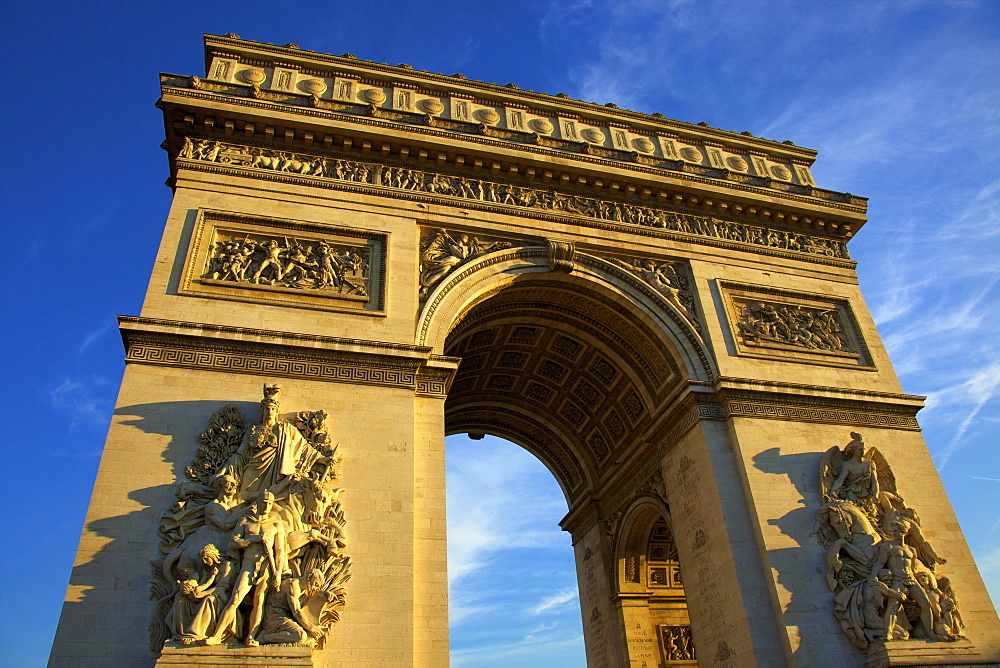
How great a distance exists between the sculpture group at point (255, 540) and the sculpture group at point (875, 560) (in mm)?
8337

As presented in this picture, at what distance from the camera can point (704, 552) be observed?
525 inches

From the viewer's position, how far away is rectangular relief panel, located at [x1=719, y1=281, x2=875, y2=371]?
15305mm

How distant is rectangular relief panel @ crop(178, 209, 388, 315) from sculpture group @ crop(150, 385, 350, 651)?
89.5 inches

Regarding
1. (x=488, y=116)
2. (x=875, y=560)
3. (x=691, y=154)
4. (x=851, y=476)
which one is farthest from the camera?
(x=691, y=154)

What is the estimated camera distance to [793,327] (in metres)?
15.9

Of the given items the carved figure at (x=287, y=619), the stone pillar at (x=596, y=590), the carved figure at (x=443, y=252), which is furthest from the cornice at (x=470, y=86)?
the carved figure at (x=287, y=619)

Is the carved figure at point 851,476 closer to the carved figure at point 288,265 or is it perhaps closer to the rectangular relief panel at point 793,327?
the rectangular relief panel at point 793,327

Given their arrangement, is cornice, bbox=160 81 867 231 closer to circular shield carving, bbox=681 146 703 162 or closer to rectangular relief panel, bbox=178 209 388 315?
circular shield carving, bbox=681 146 703 162

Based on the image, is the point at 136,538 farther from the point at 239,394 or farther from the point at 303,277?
the point at 303,277

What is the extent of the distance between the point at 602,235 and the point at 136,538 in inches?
421

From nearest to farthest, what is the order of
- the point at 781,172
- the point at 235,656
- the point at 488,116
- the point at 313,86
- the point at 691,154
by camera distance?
the point at 235,656, the point at 313,86, the point at 488,116, the point at 691,154, the point at 781,172

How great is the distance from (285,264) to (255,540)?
5460 millimetres

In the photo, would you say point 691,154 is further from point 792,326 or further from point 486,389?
point 486,389

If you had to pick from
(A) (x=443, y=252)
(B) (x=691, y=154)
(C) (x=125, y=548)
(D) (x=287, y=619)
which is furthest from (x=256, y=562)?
(B) (x=691, y=154)
